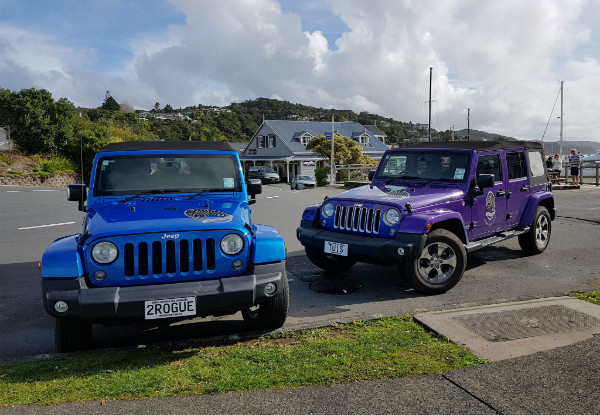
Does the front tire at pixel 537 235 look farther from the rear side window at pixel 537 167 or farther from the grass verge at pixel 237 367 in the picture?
the grass verge at pixel 237 367

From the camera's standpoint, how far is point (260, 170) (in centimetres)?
4784

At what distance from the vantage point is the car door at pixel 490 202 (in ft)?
24.3

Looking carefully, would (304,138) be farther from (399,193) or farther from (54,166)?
(399,193)

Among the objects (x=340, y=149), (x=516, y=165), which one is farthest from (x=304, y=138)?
(x=516, y=165)

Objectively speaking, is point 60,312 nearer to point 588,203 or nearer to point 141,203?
point 141,203

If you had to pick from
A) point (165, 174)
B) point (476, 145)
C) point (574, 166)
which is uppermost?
point (476, 145)

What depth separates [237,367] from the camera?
164 inches

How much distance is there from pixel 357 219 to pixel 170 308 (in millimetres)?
3123

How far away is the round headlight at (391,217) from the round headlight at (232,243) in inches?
95.0

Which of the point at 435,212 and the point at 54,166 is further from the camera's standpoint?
the point at 54,166

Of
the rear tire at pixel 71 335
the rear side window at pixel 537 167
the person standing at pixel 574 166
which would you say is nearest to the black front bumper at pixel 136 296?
the rear tire at pixel 71 335

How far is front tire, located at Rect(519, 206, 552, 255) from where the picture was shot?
28.6 ft

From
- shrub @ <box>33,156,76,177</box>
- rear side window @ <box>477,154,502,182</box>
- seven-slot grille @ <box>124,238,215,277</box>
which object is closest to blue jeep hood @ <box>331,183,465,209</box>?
rear side window @ <box>477,154,502,182</box>

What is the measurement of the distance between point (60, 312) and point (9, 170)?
3547cm
